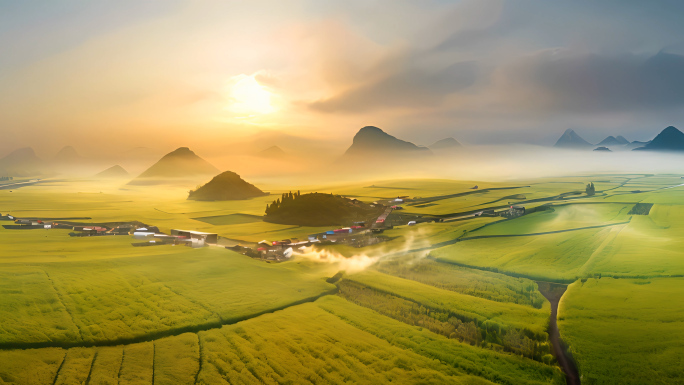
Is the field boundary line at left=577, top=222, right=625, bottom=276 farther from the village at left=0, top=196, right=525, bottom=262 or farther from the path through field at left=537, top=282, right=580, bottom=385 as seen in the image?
the village at left=0, top=196, right=525, bottom=262

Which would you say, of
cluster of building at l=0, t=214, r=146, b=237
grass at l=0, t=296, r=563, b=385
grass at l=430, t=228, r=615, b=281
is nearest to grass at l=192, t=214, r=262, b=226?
cluster of building at l=0, t=214, r=146, b=237

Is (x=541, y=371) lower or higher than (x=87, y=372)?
lower

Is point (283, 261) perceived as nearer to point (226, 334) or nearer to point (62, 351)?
point (226, 334)

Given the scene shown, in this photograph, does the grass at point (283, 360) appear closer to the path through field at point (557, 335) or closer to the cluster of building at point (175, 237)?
the path through field at point (557, 335)

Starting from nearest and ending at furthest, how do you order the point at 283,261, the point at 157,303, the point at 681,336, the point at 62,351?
the point at 62,351 → the point at 681,336 → the point at 157,303 → the point at 283,261

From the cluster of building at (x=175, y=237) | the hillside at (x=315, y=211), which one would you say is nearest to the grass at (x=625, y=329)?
the cluster of building at (x=175, y=237)

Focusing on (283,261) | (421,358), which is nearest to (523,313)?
(421,358)

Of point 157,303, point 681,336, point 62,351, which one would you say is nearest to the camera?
point 62,351
